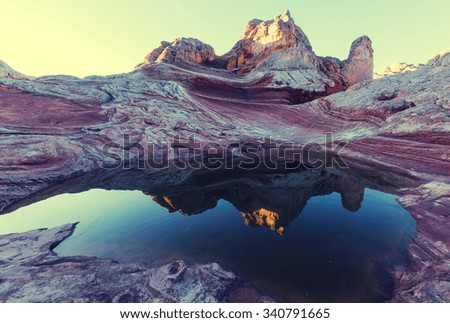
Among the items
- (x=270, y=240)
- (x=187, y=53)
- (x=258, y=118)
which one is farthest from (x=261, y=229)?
(x=187, y=53)

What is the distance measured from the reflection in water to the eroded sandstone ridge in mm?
956

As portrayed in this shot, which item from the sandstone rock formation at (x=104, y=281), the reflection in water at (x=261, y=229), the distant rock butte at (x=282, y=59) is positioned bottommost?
the sandstone rock formation at (x=104, y=281)

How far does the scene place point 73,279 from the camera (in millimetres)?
7121

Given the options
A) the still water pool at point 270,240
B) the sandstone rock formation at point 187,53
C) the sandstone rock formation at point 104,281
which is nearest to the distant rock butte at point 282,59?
the sandstone rock formation at point 187,53

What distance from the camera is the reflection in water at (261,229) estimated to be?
702cm

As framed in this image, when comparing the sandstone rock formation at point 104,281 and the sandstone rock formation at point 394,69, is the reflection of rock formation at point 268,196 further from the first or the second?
the sandstone rock formation at point 394,69

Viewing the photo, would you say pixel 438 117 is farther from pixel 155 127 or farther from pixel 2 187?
pixel 2 187

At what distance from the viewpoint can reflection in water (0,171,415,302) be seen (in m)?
7.02

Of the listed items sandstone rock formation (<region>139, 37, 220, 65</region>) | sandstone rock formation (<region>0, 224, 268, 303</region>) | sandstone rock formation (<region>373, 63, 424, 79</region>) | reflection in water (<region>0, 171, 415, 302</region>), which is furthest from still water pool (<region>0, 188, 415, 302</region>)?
sandstone rock formation (<region>373, 63, 424, 79</region>)

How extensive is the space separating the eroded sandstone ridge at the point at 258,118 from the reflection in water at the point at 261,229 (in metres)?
0.96

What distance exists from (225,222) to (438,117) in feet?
63.4

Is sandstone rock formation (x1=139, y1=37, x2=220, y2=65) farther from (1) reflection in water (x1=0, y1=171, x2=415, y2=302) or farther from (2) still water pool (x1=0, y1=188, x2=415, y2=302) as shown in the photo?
(2) still water pool (x1=0, y1=188, x2=415, y2=302)

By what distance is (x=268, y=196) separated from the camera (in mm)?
13969

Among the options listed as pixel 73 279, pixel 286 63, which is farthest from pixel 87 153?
pixel 286 63
